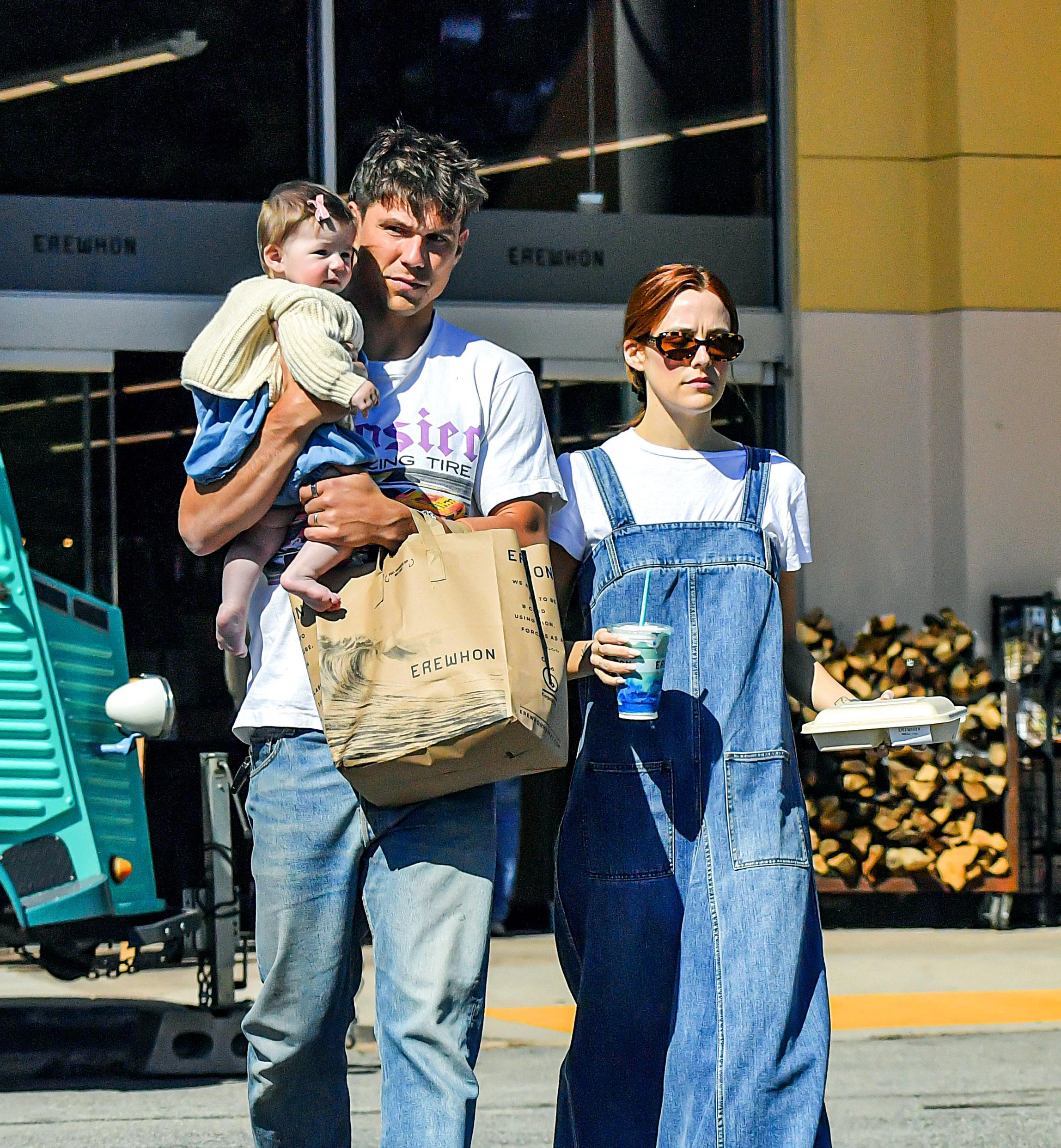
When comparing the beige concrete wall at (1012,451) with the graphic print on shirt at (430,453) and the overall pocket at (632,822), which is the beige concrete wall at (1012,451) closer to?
the overall pocket at (632,822)

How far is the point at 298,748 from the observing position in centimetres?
326

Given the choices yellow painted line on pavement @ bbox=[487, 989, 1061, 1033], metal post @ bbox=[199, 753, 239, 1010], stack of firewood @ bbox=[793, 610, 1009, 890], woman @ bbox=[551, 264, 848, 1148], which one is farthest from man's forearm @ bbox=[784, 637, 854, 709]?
stack of firewood @ bbox=[793, 610, 1009, 890]

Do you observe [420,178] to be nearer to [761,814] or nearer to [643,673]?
[643,673]

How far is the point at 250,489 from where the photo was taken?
3127mm

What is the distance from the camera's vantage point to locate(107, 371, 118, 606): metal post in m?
8.48

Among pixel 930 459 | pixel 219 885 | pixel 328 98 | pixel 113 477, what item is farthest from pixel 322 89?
pixel 219 885

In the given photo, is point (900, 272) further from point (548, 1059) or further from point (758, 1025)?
point (758, 1025)

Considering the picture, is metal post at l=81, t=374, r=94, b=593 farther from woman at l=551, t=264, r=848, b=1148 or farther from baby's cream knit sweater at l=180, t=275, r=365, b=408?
baby's cream knit sweater at l=180, t=275, r=365, b=408

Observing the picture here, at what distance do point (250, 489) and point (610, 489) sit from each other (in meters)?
0.79

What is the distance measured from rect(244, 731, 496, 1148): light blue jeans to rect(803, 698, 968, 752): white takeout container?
0.68 metres

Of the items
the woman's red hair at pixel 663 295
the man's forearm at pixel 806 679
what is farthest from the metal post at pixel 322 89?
the man's forearm at pixel 806 679

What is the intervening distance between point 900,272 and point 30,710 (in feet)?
18.3

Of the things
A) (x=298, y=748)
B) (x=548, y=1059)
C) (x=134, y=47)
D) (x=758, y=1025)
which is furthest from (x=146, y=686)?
(x=134, y=47)

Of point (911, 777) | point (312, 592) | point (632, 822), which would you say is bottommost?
point (911, 777)
